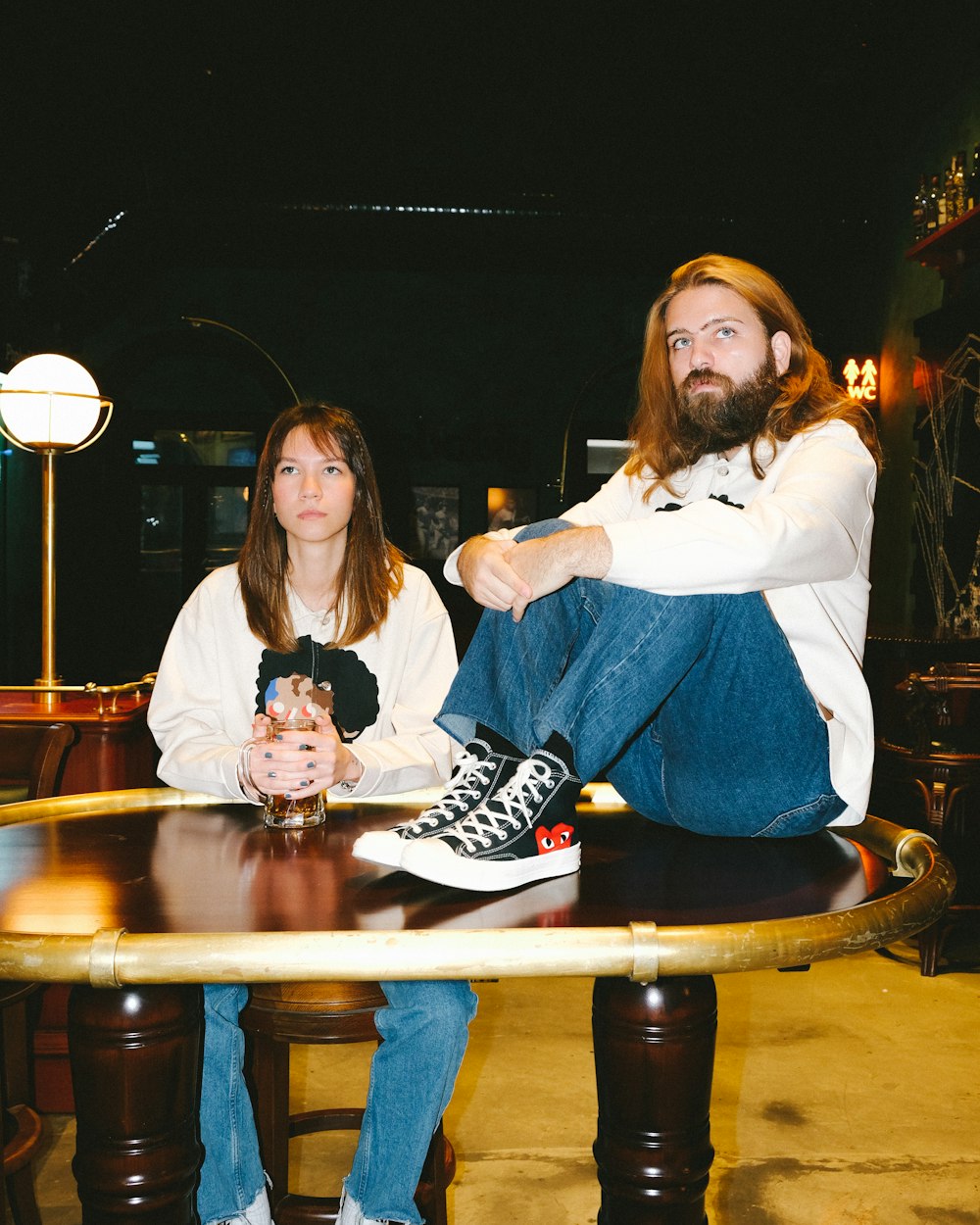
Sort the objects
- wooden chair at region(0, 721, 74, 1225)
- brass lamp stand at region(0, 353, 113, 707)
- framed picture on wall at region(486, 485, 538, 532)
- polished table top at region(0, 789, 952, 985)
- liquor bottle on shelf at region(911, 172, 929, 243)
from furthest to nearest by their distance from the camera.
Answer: framed picture on wall at region(486, 485, 538, 532)
liquor bottle on shelf at region(911, 172, 929, 243)
brass lamp stand at region(0, 353, 113, 707)
wooden chair at region(0, 721, 74, 1225)
polished table top at region(0, 789, 952, 985)

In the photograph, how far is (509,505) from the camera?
328 inches

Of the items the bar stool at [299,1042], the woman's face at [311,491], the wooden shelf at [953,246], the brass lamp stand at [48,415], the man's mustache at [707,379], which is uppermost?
the wooden shelf at [953,246]

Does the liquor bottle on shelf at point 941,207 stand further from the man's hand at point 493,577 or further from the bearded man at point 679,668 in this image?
the man's hand at point 493,577

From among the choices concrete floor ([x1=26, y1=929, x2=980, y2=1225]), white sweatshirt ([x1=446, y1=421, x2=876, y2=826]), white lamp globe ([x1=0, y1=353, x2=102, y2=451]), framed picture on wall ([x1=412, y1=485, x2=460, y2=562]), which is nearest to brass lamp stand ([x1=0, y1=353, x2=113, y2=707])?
white lamp globe ([x1=0, y1=353, x2=102, y2=451])

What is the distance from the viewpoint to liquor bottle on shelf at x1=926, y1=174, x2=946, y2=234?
472 centimetres

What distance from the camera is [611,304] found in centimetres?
826

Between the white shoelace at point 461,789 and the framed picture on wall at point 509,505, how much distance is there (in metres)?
7.00

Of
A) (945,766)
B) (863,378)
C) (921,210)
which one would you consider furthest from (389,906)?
(863,378)

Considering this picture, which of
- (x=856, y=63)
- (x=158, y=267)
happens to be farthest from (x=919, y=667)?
(x=158, y=267)

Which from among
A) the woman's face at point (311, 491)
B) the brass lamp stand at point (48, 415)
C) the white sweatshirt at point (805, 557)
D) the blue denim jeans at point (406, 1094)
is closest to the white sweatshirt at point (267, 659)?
the woman's face at point (311, 491)

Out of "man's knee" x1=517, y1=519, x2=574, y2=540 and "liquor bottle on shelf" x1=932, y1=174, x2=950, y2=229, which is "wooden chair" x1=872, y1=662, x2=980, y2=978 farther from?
"liquor bottle on shelf" x1=932, y1=174, x2=950, y2=229

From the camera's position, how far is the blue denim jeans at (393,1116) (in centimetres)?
127

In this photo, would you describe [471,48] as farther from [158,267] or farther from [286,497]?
[286,497]

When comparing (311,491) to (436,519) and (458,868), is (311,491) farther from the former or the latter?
(436,519)
